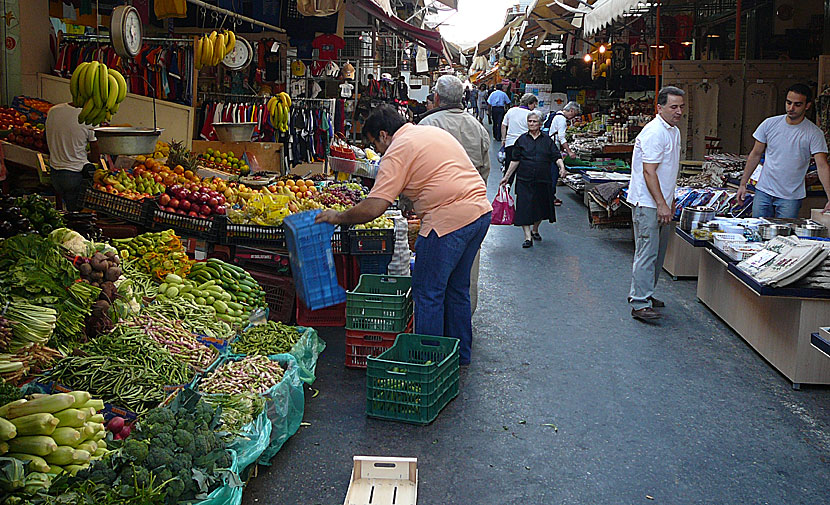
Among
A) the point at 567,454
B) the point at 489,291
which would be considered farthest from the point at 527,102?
the point at 567,454

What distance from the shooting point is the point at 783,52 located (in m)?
13.6

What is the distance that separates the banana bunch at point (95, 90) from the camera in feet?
23.6

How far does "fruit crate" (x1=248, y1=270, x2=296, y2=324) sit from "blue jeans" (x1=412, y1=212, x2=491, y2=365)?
5.02 feet

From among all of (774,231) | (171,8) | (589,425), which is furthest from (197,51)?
(589,425)

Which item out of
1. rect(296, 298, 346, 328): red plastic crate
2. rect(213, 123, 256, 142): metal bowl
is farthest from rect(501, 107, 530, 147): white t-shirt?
rect(296, 298, 346, 328): red plastic crate

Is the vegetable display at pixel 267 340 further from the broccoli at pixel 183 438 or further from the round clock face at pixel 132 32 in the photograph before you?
the round clock face at pixel 132 32

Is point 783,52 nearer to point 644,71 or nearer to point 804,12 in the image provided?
point 804,12

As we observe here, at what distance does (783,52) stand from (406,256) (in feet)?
33.6

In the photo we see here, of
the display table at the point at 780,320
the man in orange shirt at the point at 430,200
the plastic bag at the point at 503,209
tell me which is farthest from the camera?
the plastic bag at the point at 503,209

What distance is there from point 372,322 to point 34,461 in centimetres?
297

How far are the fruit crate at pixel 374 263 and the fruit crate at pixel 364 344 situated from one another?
93 cm

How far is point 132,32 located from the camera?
7590 mm

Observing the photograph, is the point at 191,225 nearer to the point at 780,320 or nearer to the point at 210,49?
the point at 210,49

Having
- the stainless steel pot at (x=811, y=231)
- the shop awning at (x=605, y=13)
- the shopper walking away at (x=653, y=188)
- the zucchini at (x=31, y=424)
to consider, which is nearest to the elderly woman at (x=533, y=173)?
the shop awning at (x=605, y=13)
